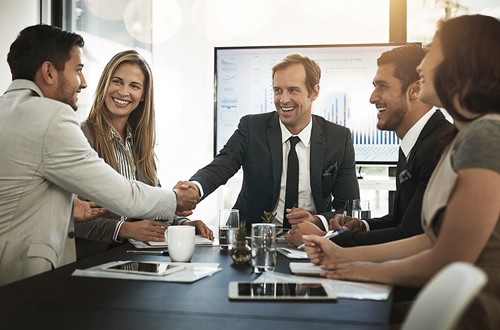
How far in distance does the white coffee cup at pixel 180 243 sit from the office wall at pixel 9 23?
2.54 meters

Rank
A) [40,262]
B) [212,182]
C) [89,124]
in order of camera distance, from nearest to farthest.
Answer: [40,262] → [89,124] → [212,182]

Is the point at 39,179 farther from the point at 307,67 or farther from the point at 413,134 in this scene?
the point at 307,67

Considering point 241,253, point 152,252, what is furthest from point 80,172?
point 241,253

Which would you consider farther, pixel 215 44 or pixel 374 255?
pixel 215 44

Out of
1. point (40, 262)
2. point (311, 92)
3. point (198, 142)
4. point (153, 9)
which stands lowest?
point (40, 262)

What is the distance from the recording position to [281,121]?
354 cm

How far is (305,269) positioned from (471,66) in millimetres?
731

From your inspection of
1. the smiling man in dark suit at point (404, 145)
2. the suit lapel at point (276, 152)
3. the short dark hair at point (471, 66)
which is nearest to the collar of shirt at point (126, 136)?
the suit lapel at point (276, 152)

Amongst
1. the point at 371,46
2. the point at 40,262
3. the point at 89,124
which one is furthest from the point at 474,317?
the point at 371,46

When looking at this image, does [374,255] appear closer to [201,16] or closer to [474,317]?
[474,317]

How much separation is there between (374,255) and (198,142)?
2.91 m

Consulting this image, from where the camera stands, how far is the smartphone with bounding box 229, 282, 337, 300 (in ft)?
4.69

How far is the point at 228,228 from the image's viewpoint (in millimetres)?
2322

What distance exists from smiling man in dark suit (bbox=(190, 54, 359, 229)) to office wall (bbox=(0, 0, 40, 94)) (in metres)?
1.57
